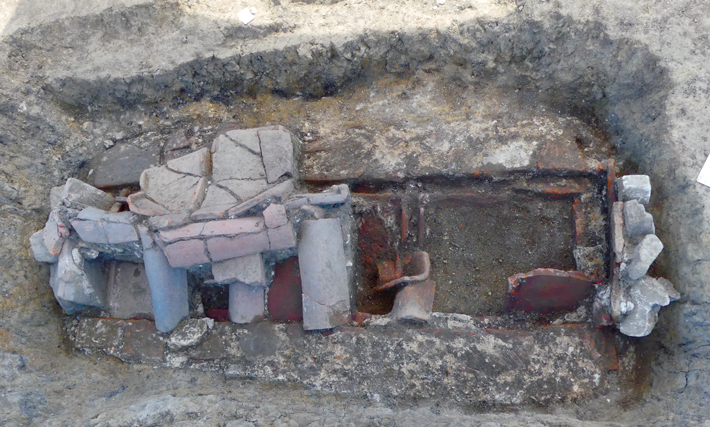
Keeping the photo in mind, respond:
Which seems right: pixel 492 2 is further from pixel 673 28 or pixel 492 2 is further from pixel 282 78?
pixel 282 78

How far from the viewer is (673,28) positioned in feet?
10.2

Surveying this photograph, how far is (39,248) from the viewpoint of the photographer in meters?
3.03

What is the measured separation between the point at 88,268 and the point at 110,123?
55.1 inches

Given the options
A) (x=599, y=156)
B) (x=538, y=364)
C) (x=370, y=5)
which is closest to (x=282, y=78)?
(x=370, y=5)

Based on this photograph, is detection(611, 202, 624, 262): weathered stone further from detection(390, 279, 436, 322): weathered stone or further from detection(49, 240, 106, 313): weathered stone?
detection(49, 240, 106, 313): weathered stone

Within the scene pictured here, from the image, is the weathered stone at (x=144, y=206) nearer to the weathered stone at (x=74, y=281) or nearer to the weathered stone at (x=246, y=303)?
the weathered stone at (x=74, y=281)

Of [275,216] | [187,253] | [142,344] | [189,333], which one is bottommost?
[142,344]

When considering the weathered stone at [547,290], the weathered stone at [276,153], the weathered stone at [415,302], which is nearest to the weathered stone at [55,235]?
the weathered stone at [276,153]

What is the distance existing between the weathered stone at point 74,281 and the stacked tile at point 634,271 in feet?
11.5

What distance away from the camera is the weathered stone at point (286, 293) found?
3043 millimetres

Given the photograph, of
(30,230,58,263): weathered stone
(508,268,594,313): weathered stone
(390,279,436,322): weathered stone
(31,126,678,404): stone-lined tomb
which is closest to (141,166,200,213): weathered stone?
(31,126,678,404): stone-lined tomb

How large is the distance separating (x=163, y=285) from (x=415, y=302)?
5.59ft

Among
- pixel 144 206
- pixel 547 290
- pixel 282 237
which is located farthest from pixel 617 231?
pixel 144 206

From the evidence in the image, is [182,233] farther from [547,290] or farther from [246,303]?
[547,290]
